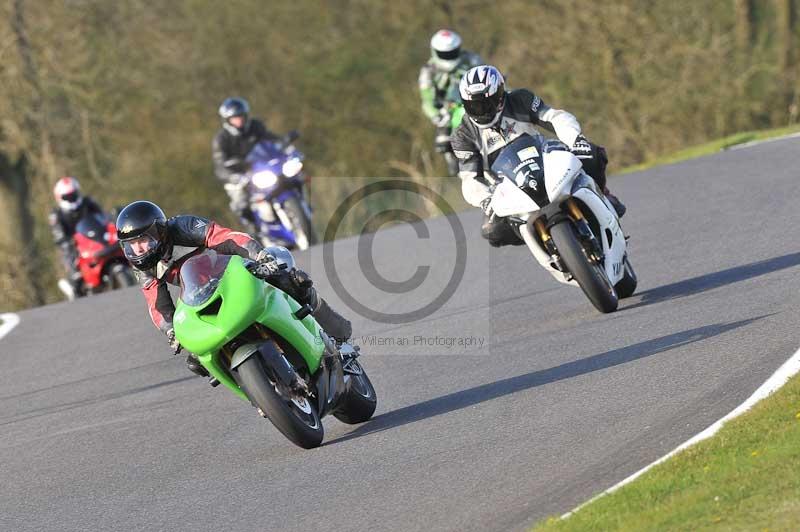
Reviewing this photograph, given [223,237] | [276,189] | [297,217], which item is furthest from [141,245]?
[276,189]

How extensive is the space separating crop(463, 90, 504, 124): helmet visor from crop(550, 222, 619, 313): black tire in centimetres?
108

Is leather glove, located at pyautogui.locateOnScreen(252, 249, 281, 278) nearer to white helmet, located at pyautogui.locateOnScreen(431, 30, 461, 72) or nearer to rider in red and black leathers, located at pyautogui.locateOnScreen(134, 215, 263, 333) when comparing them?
rider in red and black leathers, located at pyautogui.locateOnScreen(134, 215, 263, 333)

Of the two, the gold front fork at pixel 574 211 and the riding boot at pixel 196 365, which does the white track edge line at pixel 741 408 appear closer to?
the gold front fork at pixel 574 211

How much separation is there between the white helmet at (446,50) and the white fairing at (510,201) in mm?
9458

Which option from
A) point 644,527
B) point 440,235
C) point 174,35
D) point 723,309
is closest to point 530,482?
point 644,527

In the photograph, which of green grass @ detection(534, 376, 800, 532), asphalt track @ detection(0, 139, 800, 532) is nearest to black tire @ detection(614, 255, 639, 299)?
asphalt track @ detection(0, 139, 800, 532)

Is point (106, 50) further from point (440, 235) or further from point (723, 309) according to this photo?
point (723, 309)

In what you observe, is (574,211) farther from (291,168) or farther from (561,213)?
(291,168)

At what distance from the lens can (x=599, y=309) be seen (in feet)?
33.1

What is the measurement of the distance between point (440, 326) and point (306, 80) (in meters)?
28.1

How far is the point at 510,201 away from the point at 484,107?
0.75 meters

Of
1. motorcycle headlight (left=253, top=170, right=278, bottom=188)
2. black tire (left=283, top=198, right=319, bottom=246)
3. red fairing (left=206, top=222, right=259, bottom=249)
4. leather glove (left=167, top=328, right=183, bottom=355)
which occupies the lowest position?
black tire (left=283, top=198, right=319, bottom=246)

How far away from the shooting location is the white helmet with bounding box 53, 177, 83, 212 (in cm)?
1977

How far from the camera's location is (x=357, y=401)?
8406 mm
